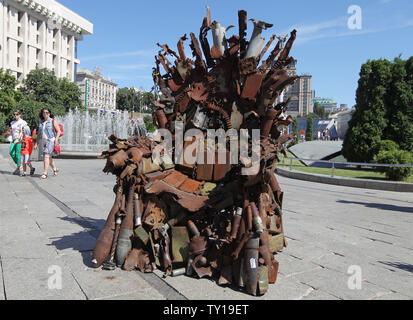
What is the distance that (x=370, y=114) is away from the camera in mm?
16438

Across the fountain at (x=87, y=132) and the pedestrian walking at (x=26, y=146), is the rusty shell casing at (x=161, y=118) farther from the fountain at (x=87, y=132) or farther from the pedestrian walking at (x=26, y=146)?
the fountain at (x=87, y=132)

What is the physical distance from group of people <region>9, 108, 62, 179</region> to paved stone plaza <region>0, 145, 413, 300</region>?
223 cm

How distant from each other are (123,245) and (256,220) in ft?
4.43

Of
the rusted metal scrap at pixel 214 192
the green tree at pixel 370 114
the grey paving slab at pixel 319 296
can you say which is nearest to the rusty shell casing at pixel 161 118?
the rusted metal scrap at pixel 214 192

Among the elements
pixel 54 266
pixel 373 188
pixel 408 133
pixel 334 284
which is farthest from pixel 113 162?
pixel 408 133

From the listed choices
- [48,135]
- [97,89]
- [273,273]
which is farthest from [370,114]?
[97,89]

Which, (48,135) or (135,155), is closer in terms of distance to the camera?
(135,155)

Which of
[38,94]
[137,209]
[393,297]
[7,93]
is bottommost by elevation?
[393,297]

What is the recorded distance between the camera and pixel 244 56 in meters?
3.65

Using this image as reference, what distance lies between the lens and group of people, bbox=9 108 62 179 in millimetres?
9672

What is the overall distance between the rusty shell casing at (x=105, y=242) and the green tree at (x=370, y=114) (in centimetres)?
1511

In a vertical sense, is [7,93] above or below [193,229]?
above

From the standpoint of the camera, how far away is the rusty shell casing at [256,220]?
9.65 ft

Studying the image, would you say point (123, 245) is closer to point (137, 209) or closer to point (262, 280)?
point (137, 209)
